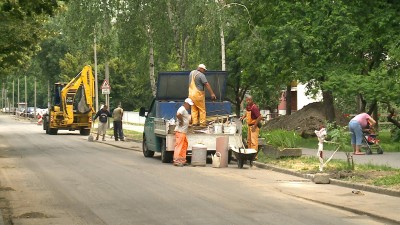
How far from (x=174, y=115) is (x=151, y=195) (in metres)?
9.82

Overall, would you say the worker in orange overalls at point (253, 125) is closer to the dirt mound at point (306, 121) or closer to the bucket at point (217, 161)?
the bucket at point (217, 161)

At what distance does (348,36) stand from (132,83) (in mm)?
58875

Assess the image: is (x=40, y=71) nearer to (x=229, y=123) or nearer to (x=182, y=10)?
(x=182, y=10)

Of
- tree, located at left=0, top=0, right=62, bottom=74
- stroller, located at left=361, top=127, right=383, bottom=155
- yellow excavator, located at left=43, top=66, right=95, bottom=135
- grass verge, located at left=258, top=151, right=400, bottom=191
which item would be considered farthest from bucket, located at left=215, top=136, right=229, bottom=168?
yellow excavator, located at left=43, top=66, right=95, bottom=135

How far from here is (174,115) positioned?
2514 centimetres

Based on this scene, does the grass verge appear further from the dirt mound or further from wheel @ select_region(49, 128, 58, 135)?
wheel @ select_region(49, 128, 58, 135)

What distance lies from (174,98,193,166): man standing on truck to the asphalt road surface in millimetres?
473

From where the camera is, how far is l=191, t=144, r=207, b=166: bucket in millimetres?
23156

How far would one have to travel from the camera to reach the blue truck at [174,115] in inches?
930

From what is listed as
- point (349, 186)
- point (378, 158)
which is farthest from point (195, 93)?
point (349, 186)

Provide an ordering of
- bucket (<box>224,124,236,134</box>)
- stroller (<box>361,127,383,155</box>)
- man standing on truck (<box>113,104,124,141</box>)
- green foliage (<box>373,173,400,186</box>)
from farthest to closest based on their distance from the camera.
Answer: man standing on truck (<box>113,104,124,141</box>) → stroller (<box>361,127,383,155</box>) → bucket (<box>224,124,236,134</box>) → green foliage (<box>373,173,400,186</box>)

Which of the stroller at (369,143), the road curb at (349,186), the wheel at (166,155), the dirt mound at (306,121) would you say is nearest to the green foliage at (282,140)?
the road curb at (349,186)

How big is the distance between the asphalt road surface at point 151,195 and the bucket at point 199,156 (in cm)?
48

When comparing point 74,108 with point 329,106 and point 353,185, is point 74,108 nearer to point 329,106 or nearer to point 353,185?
point 329,106
